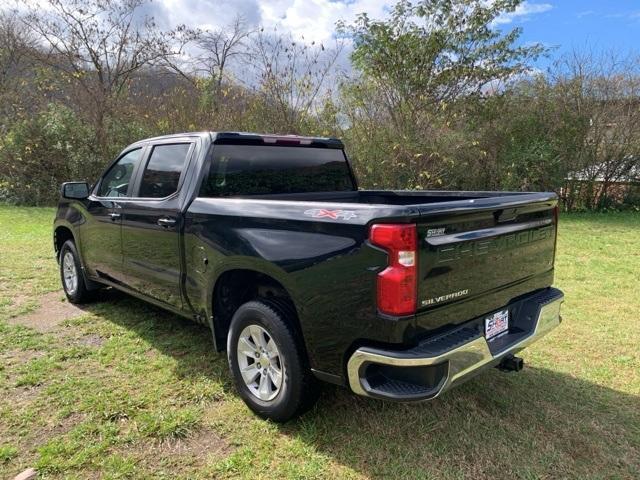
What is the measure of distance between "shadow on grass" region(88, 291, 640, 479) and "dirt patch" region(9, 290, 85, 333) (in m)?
1.91

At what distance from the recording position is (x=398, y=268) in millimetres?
2277

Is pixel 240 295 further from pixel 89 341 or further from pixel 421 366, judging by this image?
pixel 89 341

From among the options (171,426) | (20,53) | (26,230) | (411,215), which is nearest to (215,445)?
(171,426)

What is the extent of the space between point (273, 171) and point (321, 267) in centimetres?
154

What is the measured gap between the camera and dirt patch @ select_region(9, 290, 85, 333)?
471cm

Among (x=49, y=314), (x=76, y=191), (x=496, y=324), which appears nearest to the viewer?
(x=496, y=324)

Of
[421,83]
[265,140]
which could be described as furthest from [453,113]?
[265,140]

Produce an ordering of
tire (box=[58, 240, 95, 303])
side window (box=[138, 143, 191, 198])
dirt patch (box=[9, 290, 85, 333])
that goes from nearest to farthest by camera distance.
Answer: side window (box=[138, 143, 191, 198])
dirt patch (box=[9, 290, 85, 333])
tire (box=[58, 240, 95, 303])

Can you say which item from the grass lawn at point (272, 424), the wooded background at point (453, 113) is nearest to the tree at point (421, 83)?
the wooded background at point (453, 113)

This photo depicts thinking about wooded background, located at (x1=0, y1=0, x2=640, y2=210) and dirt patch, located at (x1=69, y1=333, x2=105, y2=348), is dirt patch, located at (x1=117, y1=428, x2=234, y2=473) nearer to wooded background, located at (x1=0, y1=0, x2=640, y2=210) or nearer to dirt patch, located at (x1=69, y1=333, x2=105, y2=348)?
dirt patch, located at (x1=69, y1=333, x2=105, y2=348)

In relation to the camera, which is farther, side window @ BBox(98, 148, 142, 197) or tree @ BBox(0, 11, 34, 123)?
tree @ BBox(0, 11, 34, 123)

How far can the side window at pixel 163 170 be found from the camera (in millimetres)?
3760

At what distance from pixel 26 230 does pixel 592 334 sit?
10.8m

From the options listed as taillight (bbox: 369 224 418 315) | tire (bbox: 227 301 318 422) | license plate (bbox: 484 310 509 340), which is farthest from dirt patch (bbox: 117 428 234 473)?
license plate (bbox: 484 310 509 340)
